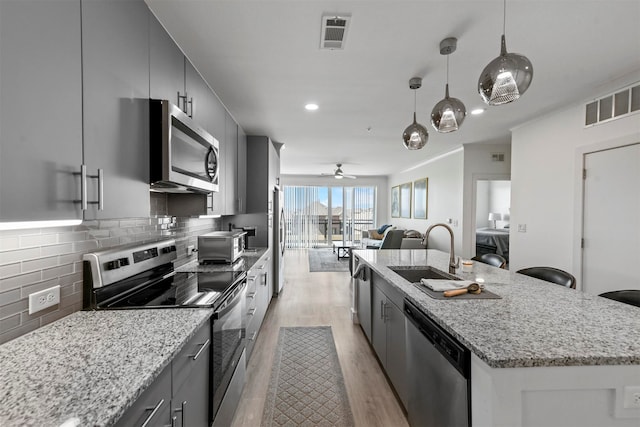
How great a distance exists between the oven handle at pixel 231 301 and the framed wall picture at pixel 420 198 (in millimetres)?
5613

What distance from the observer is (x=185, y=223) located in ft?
8.66

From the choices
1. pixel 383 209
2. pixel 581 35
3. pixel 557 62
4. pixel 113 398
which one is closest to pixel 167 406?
pixel 113 398

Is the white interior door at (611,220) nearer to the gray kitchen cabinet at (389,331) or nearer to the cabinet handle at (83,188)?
the gray kitchen cabinet at (389,331)

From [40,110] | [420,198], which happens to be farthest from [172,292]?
[420,198]

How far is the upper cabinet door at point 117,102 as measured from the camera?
1.05 metres

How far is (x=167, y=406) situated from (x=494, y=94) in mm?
1970

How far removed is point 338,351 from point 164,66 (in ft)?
8.75

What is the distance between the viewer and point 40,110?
2.80ft

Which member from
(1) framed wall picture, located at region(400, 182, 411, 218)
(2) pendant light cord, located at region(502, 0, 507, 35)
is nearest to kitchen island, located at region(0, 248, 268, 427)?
(2) pendant light cord, located at region(502, 0, 507, 35)

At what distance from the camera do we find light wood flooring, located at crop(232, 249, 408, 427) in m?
1.97

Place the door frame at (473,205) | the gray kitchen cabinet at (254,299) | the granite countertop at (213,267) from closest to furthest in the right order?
the granite countertop at (213,267)
the gray kitchen cabinet at (254,299)
the door frame at (473,205)

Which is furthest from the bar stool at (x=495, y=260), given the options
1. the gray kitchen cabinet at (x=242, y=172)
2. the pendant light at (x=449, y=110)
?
the gray kitchen cabinet at (x=242, y=172)

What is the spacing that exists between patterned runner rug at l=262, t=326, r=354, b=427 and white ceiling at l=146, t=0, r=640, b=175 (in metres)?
2.48

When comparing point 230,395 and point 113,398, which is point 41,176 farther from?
point 230,395
